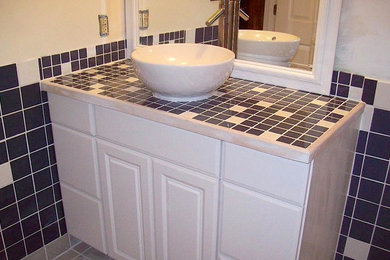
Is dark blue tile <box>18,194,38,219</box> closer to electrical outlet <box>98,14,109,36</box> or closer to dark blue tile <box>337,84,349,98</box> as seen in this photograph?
electrical outlet <box>98,14,109,36</box>

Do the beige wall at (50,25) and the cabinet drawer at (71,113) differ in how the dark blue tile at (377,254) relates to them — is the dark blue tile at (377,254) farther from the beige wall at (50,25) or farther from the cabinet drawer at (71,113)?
the beige wall at (50,25)

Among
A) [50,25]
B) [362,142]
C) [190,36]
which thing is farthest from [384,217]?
[50,25]

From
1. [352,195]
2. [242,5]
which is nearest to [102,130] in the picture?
[242,5]

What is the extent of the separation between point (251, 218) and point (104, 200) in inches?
27.8

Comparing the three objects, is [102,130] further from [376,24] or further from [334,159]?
[376,24]

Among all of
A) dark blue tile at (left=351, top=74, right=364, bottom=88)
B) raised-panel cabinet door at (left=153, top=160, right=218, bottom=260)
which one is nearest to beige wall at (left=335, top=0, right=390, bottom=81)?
dark blue tile at (left=351, top=74, right=364, bottom=88)

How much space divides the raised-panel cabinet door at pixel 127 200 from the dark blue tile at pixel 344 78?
0.76m

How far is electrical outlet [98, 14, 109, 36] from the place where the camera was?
1914 millimetres

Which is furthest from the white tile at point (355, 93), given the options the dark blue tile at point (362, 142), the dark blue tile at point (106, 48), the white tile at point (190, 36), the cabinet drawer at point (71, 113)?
the dark blue tile at point (106, 48)

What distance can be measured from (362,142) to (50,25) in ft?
4.25

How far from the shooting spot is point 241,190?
1351 millimetres

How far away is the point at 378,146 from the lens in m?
1.52

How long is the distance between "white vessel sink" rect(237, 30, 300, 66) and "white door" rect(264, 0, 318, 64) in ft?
0.08

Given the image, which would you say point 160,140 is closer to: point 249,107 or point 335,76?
point 249,107
